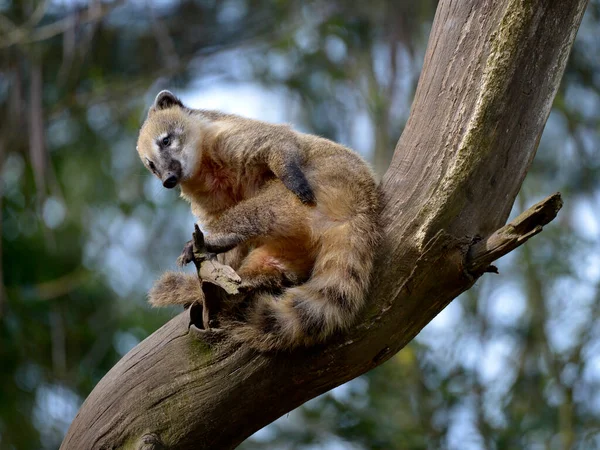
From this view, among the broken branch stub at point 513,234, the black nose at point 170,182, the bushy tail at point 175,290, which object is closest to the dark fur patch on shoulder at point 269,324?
the bushy tail at point 175,290

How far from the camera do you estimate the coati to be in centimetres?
367

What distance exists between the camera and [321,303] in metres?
3.67

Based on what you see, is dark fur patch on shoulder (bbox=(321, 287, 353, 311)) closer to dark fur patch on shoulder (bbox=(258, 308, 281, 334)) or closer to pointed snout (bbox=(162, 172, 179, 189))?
dark fur patch on shoulder (bbox=(258, 308, 281, 334))

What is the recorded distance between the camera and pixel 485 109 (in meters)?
3.73

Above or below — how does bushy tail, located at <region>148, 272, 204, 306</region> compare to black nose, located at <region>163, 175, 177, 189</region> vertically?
below

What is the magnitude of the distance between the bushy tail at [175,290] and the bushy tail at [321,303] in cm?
49

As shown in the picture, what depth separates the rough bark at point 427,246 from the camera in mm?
3705

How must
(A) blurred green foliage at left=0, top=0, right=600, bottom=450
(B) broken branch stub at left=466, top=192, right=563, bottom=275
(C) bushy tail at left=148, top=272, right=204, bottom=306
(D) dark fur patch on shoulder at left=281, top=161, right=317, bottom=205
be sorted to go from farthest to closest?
(A) blurred green foliage at left=0, top=0, right=600, bottom=450 < (C) bushy tail at left=148, top=272, right=204, bottom=306 < (D) dark fur patch on shoulder at left=281, top=161, right=317, bottom=205 < (B) broken branch stub at left=466, top=192, right=563, bottom=275

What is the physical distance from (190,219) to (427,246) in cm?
832

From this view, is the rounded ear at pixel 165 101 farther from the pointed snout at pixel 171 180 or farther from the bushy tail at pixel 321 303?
the bushy tail at pixel 321 303

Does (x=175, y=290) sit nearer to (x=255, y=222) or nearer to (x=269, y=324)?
(x=255, y=222)

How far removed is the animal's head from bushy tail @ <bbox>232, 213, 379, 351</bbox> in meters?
1.23

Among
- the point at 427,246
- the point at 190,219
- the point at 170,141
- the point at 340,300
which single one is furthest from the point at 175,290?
the point at 190,219

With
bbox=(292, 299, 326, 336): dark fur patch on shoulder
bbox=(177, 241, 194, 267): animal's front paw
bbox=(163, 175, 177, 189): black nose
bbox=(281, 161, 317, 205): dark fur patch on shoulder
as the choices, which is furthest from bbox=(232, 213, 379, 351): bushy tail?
bbox=(163, 175, 177, 189): black nose
